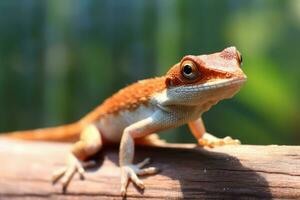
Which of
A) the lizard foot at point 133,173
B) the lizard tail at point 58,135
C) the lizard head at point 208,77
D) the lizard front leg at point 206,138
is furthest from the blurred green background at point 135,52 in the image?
the lizard head at point 208,77

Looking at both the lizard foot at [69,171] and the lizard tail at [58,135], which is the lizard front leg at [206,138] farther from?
the lizard tail at [58,135]

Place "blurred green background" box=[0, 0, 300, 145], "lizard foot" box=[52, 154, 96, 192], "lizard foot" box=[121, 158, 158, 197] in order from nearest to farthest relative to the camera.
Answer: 1. "lizard foot" box=[121, 158, 158, 197]
2. "lizard foot" box=[52, 154, 96, 192]
3. "blurred green background" box=[0, 0, 300, 145]

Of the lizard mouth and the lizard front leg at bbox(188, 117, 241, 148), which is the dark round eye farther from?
the lizard front leg at bbox(188, 117, 241, 148)

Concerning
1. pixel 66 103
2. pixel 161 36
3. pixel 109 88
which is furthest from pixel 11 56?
pixel 161 36

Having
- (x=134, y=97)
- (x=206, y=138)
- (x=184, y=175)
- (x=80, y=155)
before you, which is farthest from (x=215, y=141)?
(x=80, y=155)

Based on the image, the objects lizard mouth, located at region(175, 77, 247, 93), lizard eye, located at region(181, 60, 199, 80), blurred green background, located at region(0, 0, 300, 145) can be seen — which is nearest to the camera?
lizard mouth, located at region(175, 77, 247, 93)

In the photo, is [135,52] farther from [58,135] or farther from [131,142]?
[131,142]

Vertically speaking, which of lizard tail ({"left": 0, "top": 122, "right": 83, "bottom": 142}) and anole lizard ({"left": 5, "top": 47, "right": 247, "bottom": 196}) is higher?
anole lizard ({"left": 5, "top": 47, "right": 247, "bottom": 196})

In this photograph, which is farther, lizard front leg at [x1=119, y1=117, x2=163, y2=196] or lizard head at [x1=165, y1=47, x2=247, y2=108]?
lizard front leg at [x1=119, y1=117, x2=163, y2=196]

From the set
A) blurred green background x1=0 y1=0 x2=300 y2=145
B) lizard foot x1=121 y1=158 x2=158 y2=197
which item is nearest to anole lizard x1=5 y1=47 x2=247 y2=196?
lizard foot x1=121 y1=158 x2=158 y2=197
